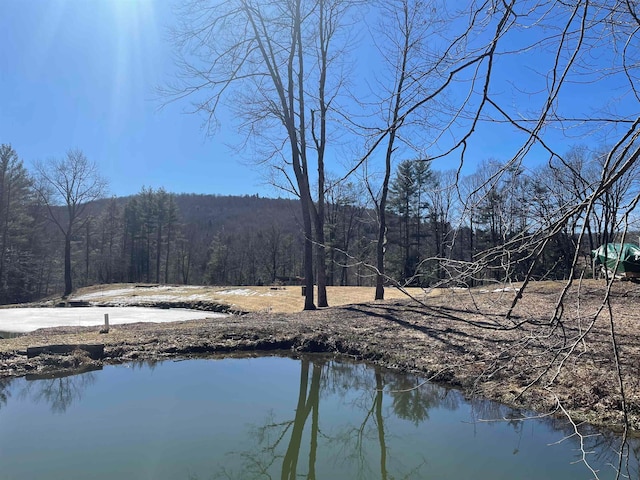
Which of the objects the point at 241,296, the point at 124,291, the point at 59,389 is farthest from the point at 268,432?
the point at 124,291

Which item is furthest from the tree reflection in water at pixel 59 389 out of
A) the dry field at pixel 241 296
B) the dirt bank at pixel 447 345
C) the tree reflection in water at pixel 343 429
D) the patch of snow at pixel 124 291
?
the patch of snow at pixel 124 291

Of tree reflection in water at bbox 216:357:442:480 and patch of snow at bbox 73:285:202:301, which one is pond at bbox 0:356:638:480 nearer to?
tree reflection in water at bbox 216:357:442:480

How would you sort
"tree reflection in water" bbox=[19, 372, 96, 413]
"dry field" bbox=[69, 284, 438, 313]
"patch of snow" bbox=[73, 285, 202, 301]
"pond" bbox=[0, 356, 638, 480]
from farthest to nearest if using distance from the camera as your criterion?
"patch of snow" bbox=[73, 285, 202, 301], "dry field" bbox=[69, 284, 438, 313], "tree reflection in water" bbox=[19, 372, 96, 413], "pond" bbox=[0, 356, 638, 480]

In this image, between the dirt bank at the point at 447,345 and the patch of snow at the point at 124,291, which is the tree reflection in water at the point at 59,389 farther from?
the patch of snow at the point at 124,291

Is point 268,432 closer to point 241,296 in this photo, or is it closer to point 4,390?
point 4,390

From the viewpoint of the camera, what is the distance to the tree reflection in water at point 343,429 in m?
4.05

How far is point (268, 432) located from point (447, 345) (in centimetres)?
380

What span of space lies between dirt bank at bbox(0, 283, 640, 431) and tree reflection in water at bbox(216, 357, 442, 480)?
0.51 metres

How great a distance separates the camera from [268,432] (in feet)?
16.0

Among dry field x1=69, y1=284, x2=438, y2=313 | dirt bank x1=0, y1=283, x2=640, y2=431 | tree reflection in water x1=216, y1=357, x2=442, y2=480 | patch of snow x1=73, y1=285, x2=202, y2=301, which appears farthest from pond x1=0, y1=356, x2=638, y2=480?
patch of snow x1=73, y1=285, x2=202, y2=301

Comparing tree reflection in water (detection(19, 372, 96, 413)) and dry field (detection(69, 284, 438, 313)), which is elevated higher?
dry field (detection(69, 284, 438, 313))

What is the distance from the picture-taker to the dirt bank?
5074 mm

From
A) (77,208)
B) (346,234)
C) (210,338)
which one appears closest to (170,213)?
(77,208)

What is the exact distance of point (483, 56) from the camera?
77.2 inches
